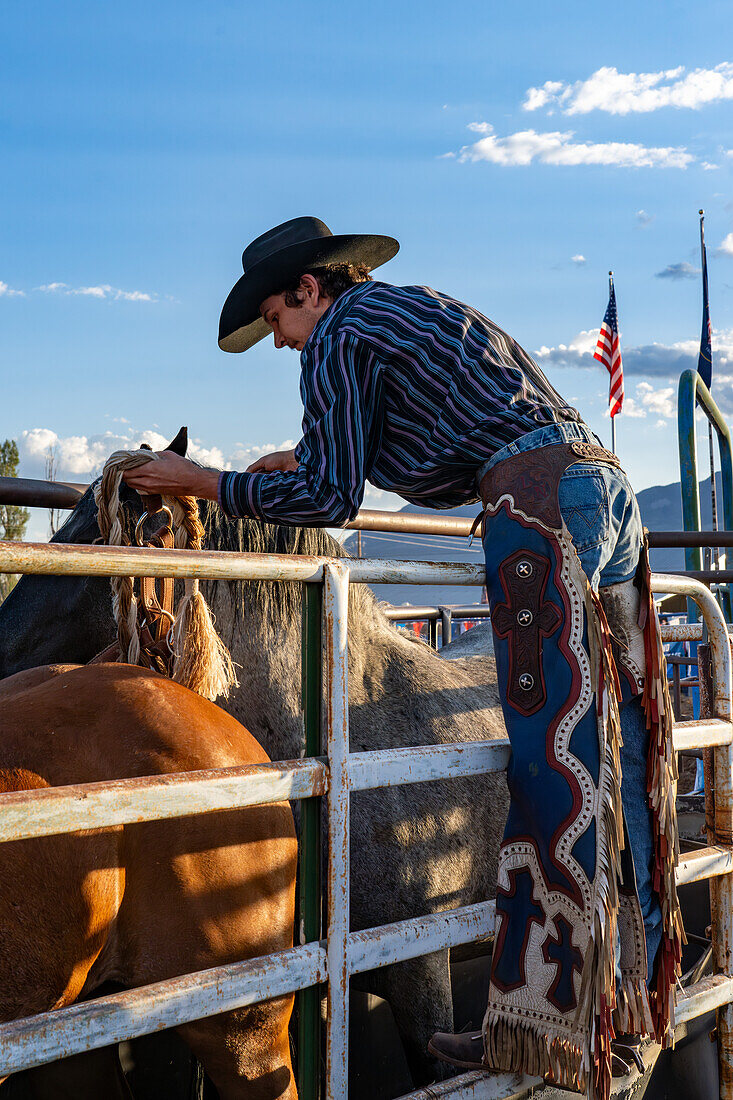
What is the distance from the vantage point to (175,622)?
6.25 ft

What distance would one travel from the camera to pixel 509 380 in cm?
189

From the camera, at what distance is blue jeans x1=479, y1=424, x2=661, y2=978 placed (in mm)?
1750

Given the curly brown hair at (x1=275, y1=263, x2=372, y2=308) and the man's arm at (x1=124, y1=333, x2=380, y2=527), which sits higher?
the curly brown hair at (x1=275, y1=263, x2=372, y2=308)

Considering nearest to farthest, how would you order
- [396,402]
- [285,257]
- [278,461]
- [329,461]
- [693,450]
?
[329,461]
[396,402]
[285,257]
[278,461]
[693,450]

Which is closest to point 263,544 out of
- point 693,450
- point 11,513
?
point 693,450

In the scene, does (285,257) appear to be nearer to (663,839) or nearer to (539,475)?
(539,475)

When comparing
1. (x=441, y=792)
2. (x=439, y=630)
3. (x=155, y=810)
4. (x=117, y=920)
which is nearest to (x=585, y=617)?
(x=155, y=810)

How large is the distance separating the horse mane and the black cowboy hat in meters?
0.54

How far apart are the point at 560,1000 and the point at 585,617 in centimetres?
71

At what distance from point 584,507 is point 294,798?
803mm

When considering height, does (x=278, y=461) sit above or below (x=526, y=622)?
above

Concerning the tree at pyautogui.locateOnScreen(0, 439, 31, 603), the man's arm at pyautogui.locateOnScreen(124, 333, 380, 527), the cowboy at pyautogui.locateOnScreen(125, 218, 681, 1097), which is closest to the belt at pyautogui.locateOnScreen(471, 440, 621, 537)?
the cowboy at pyautogui.locateOnScreen(125, 218, 681, 1097)

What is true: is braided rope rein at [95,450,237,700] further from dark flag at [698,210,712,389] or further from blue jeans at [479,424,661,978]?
dark flag at [698,210,712,389]

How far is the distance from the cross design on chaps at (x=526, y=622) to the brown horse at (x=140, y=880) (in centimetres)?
52
